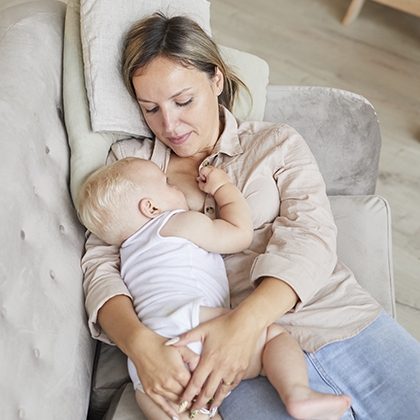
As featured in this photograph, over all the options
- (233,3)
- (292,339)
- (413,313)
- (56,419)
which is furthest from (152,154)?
(233,3)

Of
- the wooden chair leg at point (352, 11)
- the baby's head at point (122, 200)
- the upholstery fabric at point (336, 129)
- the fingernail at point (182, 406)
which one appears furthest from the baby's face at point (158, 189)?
the wooden chair leg at point (352, 11)

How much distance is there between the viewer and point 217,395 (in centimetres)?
117

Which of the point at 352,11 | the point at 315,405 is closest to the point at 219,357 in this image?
the point at 315,405

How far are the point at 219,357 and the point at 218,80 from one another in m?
0.87

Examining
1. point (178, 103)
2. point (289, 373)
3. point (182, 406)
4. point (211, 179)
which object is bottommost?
point (182, 406)

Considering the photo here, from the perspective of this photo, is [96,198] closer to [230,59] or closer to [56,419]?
[56,419]

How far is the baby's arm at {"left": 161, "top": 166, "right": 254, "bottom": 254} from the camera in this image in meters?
1.30

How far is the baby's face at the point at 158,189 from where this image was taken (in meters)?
1.35

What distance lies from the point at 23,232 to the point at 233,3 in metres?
3.06

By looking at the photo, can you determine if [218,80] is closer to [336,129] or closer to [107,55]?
[107,55]

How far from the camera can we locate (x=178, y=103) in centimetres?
149

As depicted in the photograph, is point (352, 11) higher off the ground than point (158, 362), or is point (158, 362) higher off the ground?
point (352, 11)

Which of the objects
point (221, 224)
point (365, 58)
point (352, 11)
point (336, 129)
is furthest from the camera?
point (352, 11)

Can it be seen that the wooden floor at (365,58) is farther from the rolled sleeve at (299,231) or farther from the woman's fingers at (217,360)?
the woman's fingers at (217,360)
